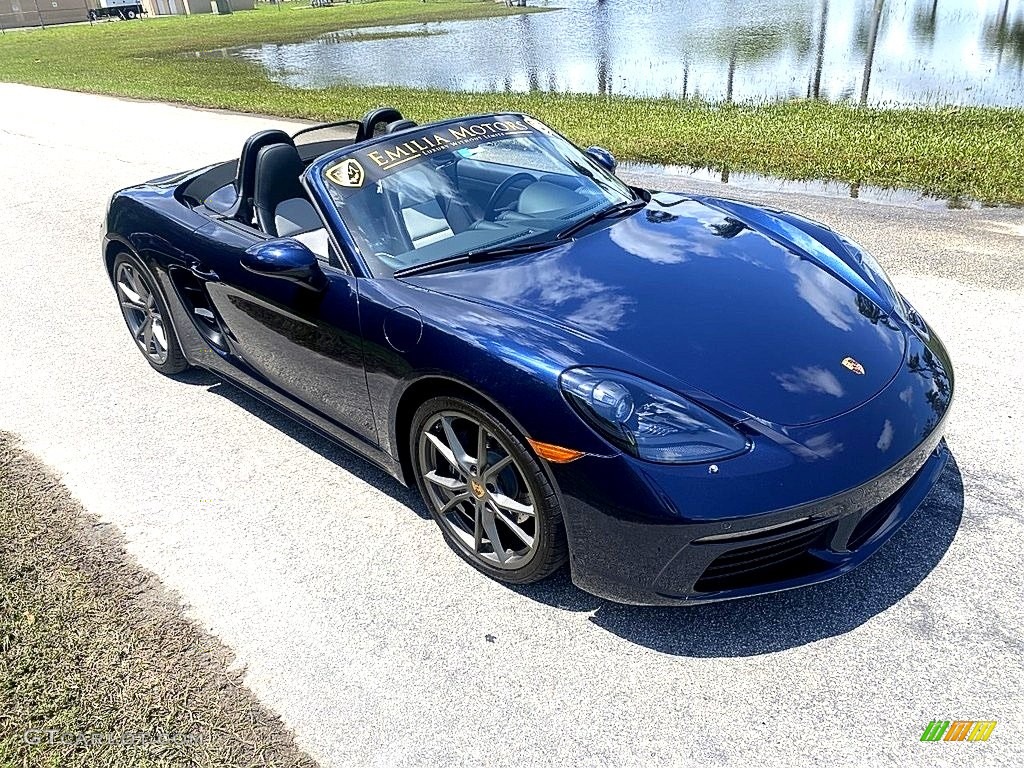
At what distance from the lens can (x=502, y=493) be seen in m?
2.64

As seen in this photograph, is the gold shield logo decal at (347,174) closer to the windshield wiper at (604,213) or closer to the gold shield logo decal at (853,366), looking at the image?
the windshield wiper at (604,213)

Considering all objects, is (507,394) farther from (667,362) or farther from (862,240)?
(862,240)

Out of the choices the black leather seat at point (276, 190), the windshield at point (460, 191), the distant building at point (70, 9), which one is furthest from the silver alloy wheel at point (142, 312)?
the distant building at point (70, 9)

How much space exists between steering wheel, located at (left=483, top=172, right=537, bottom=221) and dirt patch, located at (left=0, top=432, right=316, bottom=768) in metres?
1.96

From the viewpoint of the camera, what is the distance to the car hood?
2434mm

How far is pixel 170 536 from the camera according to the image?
3.18 meters

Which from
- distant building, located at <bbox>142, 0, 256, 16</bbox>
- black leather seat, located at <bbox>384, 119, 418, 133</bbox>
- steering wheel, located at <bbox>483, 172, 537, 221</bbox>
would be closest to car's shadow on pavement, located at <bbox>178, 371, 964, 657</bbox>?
steering wheel, located at <bbox>483, 172, 537, 221</bbox>

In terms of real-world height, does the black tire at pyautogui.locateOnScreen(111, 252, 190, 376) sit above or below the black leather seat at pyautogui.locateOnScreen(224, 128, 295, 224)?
below

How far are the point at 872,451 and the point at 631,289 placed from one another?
0.98 meters

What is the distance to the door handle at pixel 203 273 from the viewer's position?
3631 mm

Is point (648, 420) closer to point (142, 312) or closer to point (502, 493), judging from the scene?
point (502, 493)

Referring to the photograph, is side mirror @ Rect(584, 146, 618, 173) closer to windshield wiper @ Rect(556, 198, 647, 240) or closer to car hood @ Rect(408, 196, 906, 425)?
windshield wiper @ Rect(556, 198, 647, 240)

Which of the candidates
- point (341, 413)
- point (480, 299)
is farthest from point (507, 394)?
point (341, 413)

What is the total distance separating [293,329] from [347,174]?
0.68 metres
